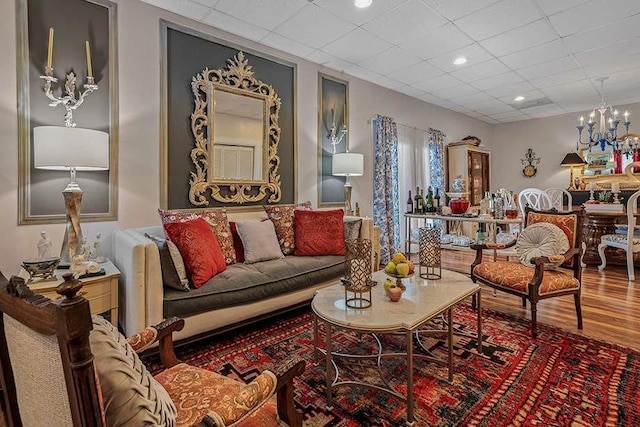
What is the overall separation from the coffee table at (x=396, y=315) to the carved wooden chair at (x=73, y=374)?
72cm

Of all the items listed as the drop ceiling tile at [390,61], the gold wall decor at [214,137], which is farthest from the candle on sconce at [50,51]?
the drop ceiling tile at [390,61]

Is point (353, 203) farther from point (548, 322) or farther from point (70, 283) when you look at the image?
point (70, 283)

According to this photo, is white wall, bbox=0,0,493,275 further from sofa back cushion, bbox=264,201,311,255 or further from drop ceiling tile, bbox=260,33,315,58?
sofa back cushion, bbox=264,201,311,255

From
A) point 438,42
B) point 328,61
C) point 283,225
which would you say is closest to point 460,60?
point 438,42

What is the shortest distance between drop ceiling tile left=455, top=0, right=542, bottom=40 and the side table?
368cm

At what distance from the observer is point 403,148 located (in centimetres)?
552

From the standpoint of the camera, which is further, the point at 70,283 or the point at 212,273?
the point at 212,273

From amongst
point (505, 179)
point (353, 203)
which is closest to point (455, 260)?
point (353, 203)

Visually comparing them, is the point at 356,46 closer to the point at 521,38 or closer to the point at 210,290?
the point at 521,38

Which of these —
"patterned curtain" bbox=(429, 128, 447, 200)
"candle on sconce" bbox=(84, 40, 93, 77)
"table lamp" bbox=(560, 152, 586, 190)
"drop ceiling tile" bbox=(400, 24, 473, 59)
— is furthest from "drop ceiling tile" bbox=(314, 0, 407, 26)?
"table lamp" bbox=(560, 152, 586, 190)

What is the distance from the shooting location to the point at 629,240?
4.03 metres

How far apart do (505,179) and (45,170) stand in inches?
328

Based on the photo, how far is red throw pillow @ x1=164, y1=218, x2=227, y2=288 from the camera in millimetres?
2322

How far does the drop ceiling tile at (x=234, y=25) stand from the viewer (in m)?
3.05
